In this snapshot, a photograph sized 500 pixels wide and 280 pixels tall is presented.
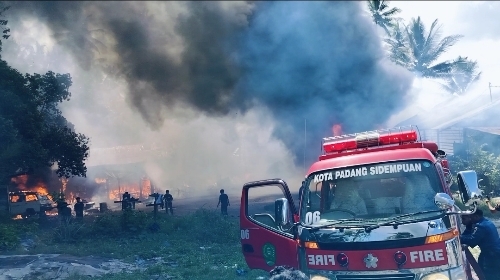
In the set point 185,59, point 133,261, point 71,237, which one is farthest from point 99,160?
point 133,261

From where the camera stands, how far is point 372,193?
5.02m

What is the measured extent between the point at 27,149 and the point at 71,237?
5.41 metres

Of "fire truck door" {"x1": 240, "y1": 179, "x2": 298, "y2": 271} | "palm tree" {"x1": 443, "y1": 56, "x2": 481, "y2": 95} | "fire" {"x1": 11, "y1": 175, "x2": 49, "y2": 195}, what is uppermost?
"palm tree" {"x1": 443, "y1": 56, "x2": 481, "y2": 95}

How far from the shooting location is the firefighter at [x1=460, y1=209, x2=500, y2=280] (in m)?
5.01

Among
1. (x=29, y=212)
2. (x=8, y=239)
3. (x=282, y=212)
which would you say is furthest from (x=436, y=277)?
(x=29, y=212)

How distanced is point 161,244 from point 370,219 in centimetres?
853

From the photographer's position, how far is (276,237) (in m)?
5.29

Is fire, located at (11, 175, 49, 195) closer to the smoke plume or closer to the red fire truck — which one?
the smoke plume

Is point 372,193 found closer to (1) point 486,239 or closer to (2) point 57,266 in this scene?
(1) point 486,239

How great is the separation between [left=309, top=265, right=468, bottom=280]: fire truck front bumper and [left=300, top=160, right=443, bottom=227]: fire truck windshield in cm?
49

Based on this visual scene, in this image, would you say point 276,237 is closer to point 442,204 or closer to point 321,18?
point 442,204

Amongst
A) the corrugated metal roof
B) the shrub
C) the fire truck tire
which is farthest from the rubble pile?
the corrugated metal roof

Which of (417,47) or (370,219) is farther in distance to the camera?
(417,47)

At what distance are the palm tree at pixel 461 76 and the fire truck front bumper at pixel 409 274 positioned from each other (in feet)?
95.9
